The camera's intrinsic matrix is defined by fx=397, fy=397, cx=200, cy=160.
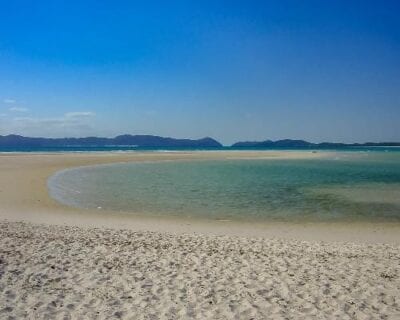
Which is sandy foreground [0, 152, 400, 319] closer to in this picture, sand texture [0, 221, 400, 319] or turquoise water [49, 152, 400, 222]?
sand texture [0, 221, 400, 319]

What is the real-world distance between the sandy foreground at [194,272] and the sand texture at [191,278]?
2 cm

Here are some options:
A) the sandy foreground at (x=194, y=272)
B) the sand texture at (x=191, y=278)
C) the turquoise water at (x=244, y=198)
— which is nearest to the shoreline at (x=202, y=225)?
the sandy foreground at (x=194, y=272)

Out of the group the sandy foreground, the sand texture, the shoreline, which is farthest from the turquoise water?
the sand texture

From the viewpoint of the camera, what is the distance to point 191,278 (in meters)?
8.78

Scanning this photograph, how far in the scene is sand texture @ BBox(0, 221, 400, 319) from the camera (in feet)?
23.5

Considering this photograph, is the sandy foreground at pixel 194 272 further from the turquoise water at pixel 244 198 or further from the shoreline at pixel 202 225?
the turquoise water at pixel 244 198

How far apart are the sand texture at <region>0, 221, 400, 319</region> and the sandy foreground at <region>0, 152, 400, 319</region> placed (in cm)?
2

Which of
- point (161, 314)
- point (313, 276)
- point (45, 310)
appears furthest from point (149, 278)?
point (313, 276)

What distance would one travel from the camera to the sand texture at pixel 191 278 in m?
7.15

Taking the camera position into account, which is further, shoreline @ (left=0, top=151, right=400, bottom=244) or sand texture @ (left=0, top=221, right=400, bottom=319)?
shoreline @ (left=0, top=151, right=400, bottom=244)

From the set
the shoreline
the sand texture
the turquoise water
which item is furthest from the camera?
the turquoise water

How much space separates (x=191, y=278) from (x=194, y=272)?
0.43 m

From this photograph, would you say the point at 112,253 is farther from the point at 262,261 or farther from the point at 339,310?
the point at 339,310

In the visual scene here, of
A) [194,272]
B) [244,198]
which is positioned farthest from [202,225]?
[244,198]
